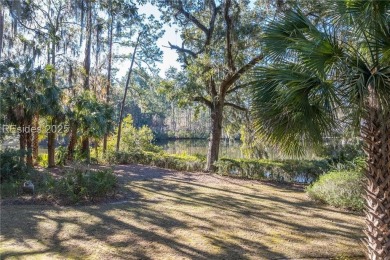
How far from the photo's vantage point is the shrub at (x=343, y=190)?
6520 millimetres

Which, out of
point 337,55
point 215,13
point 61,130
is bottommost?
point 61,130

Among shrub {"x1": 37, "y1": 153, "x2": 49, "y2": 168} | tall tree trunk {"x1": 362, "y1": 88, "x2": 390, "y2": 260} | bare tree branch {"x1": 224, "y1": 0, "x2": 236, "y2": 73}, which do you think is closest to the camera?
tall tree trunk {"x1": 362, "y1": 88, "x2": 390, "y2": 260}

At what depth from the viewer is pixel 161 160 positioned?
14.5 meters

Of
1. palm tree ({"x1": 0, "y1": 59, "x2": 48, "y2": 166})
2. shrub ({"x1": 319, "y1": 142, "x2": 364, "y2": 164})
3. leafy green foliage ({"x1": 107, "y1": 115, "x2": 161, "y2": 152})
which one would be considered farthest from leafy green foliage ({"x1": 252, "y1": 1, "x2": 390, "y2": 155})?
leafy green foliage ({"x1": 107, "y1": 115, "x2": 161, "y2": 152})

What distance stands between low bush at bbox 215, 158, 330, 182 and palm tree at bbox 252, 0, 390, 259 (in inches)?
298

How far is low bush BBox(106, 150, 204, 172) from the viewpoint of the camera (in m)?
13.6

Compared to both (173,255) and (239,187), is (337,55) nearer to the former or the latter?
(173,255)

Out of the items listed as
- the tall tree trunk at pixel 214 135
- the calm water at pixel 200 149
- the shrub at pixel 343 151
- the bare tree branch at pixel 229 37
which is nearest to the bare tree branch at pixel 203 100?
the tall tree trunk at pixel 214 135

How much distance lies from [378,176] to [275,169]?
27.5ft

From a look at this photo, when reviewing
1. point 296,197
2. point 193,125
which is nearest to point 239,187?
point 296,197

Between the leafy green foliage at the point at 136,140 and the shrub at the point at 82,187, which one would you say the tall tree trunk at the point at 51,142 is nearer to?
the shrub at the point at 82,187

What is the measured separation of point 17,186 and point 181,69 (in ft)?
24.8

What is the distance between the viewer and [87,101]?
12641 millimetres

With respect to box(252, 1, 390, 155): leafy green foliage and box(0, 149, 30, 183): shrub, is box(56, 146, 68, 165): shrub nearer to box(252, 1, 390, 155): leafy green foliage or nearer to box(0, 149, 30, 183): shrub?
box(0, 149, 30, 183): shrub
